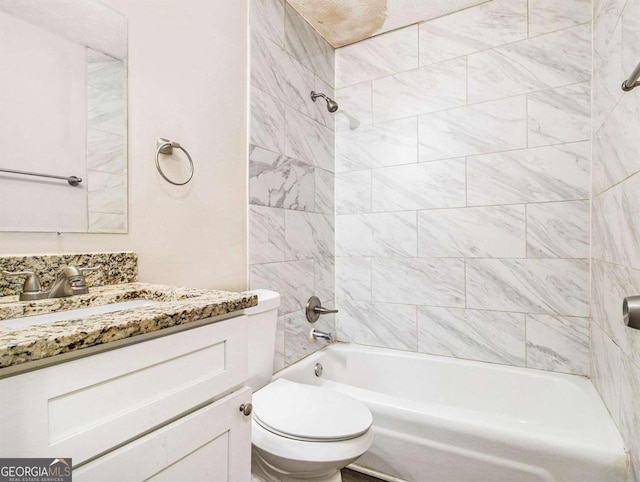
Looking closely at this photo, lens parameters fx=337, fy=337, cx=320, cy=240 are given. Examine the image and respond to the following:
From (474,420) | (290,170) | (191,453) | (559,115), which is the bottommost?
(474,420)

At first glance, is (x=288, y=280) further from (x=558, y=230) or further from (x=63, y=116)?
(x=558, y=230)

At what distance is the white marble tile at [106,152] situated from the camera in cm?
109

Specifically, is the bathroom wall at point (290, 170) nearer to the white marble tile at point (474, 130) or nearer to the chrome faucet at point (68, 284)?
the white marble tile at point (474, 130)

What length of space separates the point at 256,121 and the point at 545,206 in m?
1.58

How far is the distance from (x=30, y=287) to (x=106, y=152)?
1.61ft

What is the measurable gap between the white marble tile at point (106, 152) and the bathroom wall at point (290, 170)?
629 millimetres

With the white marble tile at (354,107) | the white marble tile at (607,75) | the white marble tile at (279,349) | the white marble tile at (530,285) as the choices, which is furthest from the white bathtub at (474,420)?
the white marble tile at (354,107)

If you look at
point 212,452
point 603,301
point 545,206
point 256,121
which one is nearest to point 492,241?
point 545,206

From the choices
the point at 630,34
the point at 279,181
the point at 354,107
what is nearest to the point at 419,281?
the point at 279,181

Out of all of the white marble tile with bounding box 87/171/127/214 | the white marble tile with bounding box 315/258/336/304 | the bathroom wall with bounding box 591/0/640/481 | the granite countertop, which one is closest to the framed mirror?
the white marble tile with bounding box 87/171/127/214

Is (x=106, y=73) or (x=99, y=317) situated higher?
(x=106, y=73)

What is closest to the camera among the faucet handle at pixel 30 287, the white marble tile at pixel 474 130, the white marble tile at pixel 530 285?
the faucet handle at pixel 30 287

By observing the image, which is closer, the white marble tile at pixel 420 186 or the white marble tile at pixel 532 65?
the white marble tile at pixel 532 65

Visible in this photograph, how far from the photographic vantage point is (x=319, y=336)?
2.03 metres
